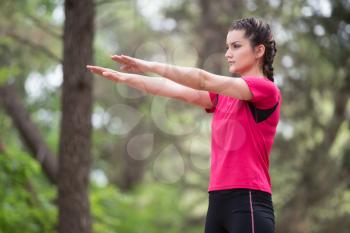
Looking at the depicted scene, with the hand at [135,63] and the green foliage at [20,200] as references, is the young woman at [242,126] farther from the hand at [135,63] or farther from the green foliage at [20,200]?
the green foliage at [20,200]

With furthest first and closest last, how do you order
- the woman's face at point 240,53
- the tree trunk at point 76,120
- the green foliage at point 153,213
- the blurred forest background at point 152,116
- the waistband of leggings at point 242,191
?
the green foliage at point 153,213 < the blurred forest background at point 152,116 < the tree trunk at point 76,120 < the woman's face at point 240,53 < the waistband of leggings at point 242,191

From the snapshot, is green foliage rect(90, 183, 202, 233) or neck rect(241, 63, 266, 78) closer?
neck rect(241, 63, 266, 78)

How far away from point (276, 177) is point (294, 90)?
61.5 inches

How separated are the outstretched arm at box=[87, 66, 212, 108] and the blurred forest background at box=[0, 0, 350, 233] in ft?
8.87

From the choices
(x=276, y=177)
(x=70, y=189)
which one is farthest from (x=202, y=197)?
(x=70, y=189)

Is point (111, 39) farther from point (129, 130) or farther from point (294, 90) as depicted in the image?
point (294, 90)

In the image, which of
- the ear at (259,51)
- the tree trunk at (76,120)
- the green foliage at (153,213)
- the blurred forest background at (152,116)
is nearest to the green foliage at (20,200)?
the blurred forest background at (152,116)

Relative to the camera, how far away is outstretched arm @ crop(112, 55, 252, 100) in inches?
112

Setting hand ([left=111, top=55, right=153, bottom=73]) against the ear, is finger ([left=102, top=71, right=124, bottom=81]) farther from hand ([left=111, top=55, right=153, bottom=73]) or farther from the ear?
the ear

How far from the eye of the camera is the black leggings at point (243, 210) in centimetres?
311

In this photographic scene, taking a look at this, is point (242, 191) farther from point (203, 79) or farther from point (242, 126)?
point (203, 79)

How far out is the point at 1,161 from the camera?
7.55 m

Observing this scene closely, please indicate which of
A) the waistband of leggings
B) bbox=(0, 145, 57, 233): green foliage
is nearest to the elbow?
the waistband of leggings

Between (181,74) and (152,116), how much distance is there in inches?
521
